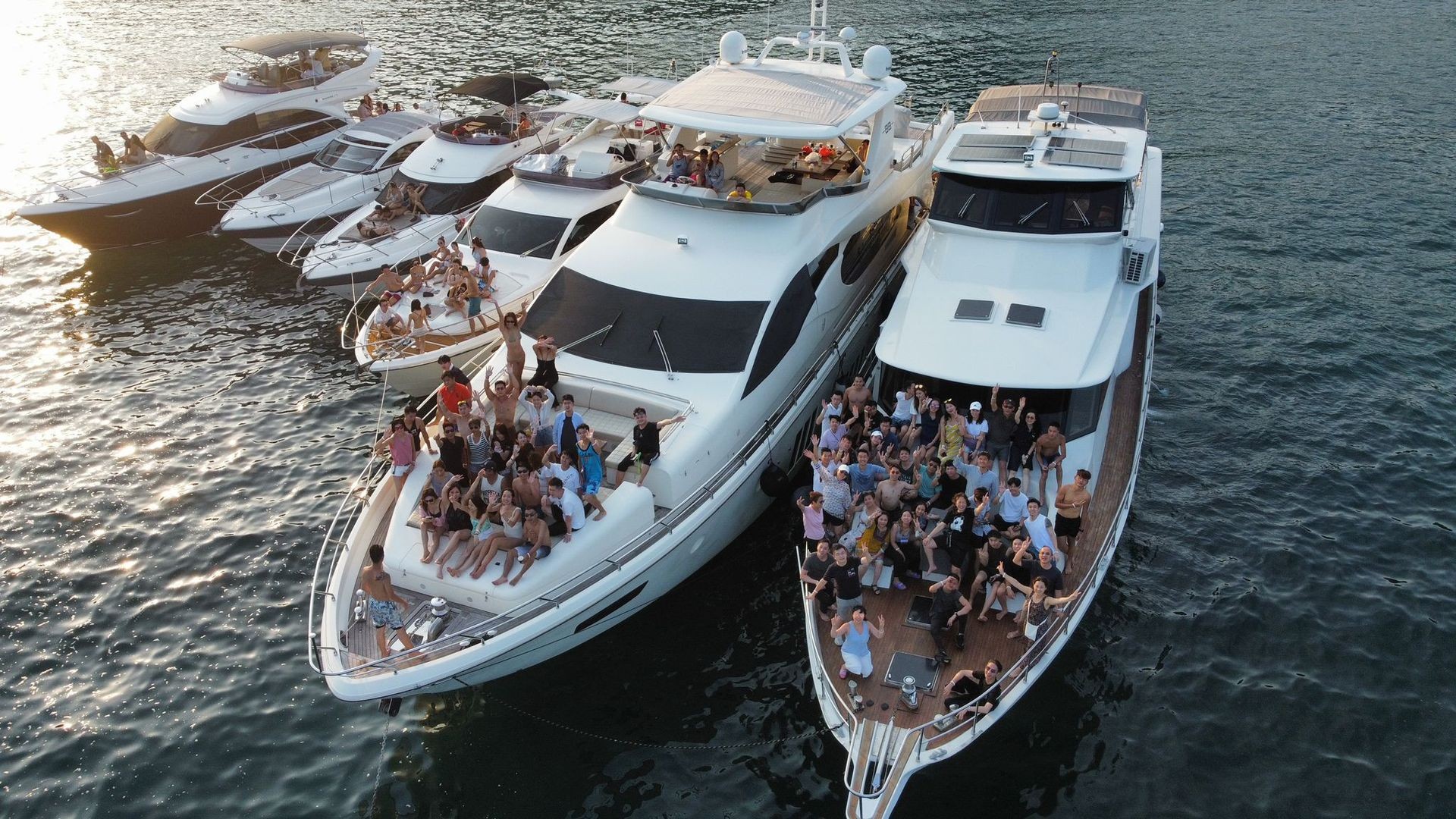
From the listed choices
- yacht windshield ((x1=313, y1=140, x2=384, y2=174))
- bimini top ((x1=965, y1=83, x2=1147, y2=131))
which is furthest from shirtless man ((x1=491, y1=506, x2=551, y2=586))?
yacht windshield ((x1=313, y1=140, x2=384, y2=174))

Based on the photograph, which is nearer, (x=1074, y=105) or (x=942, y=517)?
Result: (x=942, y=517)

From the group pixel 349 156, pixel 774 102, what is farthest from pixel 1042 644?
pixel 349 156

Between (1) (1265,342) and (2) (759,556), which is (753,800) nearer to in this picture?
(2) (759,556)

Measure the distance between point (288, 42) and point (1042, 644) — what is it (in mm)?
25883

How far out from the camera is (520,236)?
21.6 m

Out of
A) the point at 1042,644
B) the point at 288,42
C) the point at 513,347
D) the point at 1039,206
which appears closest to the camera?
the point at 1042,644

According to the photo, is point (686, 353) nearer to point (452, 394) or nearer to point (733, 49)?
point (452, 394)

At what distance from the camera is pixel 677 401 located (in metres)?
15.2

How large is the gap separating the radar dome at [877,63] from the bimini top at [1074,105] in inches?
101

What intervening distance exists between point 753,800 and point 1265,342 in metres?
15.2

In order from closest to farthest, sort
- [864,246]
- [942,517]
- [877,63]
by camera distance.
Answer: [942,517]
[864,246]
[877,63]

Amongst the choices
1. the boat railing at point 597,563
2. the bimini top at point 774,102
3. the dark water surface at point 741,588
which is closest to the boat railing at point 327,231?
the dark water surface at point 741,588

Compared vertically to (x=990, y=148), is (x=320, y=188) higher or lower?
lower

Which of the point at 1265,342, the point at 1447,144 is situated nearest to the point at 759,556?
the point at 1265,342
